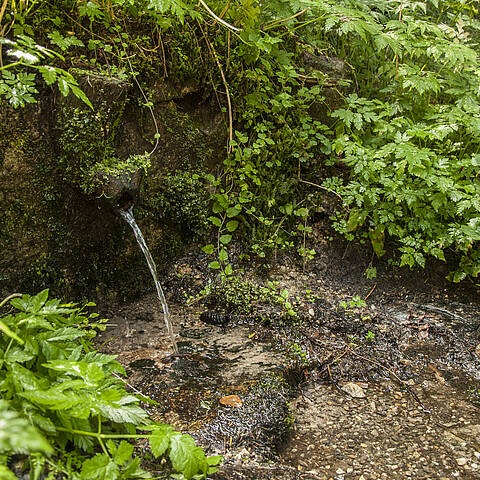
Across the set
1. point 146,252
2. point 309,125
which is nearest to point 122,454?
point 146,252

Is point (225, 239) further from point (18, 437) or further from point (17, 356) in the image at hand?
point (18, 437)

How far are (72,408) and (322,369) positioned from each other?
1.83 meters

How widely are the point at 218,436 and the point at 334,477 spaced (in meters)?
0.59

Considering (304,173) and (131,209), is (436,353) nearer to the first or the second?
(304,173)

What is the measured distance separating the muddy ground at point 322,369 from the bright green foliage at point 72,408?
0.48 m

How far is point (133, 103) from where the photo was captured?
2951 millimetres

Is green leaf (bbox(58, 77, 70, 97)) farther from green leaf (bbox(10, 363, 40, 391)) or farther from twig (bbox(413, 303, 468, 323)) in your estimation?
twig (bbox(413, 303, 468, 323))

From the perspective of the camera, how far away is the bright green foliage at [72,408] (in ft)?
4.09

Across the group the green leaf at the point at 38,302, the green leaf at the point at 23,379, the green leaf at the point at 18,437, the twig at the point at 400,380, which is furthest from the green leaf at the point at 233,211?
the green leaf at the point at 18,437

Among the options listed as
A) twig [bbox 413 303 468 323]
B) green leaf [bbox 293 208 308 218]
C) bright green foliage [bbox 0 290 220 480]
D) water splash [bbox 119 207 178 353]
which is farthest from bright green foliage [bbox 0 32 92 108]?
twig [bbox 413 303 468 323]

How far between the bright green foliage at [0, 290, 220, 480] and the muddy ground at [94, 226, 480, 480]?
1.57 ft

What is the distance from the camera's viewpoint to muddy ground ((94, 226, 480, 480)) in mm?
2004

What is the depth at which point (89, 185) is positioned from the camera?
266 centimetres

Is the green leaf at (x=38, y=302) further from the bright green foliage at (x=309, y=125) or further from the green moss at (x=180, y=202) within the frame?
the bright green foliage at (x=309, y=125)
